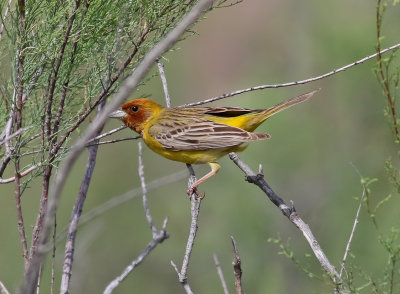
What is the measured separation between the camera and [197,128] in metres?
5.29

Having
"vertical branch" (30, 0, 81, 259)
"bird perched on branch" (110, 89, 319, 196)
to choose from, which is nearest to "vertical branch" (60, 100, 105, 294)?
"vertical branch" (30, 0, 81, 259)

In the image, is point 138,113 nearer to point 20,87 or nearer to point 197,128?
point 197,128

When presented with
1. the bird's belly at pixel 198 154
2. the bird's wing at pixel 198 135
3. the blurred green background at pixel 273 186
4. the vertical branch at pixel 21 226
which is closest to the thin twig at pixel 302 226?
the bird's wing at pixel 198 135

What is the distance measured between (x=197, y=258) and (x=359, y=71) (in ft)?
11.2

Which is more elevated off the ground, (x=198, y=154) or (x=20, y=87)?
(x=20, y=87)

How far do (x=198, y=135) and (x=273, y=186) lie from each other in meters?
4.75

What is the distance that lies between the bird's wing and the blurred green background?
3815mm

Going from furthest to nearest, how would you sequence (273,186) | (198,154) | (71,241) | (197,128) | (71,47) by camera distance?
(273,186) → (197,128) → (198,154) → (71,47) → (71,241)

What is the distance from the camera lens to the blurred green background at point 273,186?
916 cm

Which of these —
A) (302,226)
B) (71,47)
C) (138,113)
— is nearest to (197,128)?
(138,113)

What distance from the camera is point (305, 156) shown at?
381 inches

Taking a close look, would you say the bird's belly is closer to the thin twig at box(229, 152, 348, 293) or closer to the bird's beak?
the bird's beak

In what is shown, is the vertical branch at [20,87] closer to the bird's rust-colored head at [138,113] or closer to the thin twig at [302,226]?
the thin twig at [302,226]

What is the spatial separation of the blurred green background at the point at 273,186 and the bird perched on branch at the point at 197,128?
3683 mm
